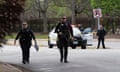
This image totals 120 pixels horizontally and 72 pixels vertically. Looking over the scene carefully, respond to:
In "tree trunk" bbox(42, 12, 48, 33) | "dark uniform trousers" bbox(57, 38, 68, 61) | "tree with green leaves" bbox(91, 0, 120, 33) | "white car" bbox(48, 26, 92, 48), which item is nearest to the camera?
"dark uniform trousers" bbox(57, 38, 68, 61)

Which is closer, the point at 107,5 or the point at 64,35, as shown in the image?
the point at 64,35

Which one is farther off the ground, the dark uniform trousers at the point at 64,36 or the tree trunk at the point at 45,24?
the dark uniform trousers at the point at 64,36

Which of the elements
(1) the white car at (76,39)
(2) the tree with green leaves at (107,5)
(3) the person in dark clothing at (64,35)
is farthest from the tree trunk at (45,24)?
(3) the person in dark clothing at (64,35)

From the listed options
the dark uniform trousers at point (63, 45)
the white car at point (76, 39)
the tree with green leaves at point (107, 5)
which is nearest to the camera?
the dark uniform trousers at point (63, 45)

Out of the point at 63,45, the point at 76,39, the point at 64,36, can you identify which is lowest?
the point at 76,39

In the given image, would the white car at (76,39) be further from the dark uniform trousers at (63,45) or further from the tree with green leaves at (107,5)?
the tree with green leaves at (107,5)

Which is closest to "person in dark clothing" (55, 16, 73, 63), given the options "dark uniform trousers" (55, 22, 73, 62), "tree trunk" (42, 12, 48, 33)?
"dark uniform trousers" (55, 22, 73, 62)

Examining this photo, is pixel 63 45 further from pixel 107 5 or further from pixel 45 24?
pixel 45 24

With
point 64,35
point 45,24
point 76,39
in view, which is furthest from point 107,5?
point 64,35

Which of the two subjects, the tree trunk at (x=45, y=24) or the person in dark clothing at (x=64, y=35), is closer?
the person in dark clothing at (x=64, y=35)

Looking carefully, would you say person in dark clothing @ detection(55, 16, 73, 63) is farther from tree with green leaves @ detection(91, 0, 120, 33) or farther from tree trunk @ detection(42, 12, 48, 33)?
tree trunk @ detection(42, 12, 48, 33)

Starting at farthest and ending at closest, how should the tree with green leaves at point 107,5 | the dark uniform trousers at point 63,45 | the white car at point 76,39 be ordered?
the tree with green leaves at point 107,5
the white car at point 76,39
the dark uniform trousers at point 63,45

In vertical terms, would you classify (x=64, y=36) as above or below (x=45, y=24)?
above

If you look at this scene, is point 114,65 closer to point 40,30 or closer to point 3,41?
point 3,41
